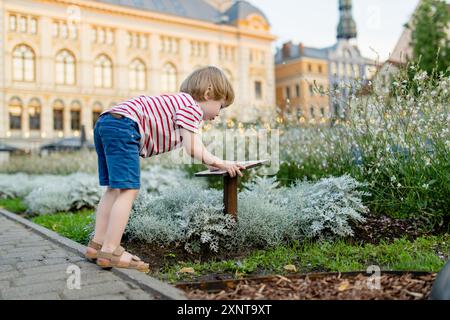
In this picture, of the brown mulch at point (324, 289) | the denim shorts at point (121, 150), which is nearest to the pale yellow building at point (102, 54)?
the denim shorts at point (121, 150)

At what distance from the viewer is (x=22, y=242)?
13.5ft

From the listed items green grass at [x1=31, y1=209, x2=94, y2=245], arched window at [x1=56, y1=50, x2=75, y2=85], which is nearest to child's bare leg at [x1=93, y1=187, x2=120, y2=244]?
green grass at [x1=31, y1=209, x2=94, y2=245]

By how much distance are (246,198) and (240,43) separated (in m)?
42.7

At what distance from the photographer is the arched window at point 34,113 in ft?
119

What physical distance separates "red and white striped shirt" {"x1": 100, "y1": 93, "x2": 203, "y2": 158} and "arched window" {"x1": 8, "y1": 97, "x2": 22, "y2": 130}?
118 feet

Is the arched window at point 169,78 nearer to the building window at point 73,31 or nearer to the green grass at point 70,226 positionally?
the building window at point 73,31

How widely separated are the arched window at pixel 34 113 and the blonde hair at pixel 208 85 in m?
36.1

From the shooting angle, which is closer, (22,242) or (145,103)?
(145,103)

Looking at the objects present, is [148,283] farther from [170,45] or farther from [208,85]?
[170,45]

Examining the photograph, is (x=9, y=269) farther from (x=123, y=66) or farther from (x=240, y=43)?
(x=240, y=43)

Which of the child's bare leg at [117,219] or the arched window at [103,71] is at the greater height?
the arched window at [103,71]

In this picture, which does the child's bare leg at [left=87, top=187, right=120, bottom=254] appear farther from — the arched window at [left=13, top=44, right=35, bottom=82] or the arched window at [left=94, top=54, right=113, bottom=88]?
the arched window at [left=94, top=54, right=113, bottom=88]

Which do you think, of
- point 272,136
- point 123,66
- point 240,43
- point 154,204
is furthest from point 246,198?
point 240,43

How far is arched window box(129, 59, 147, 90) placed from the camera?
40.4 meters
